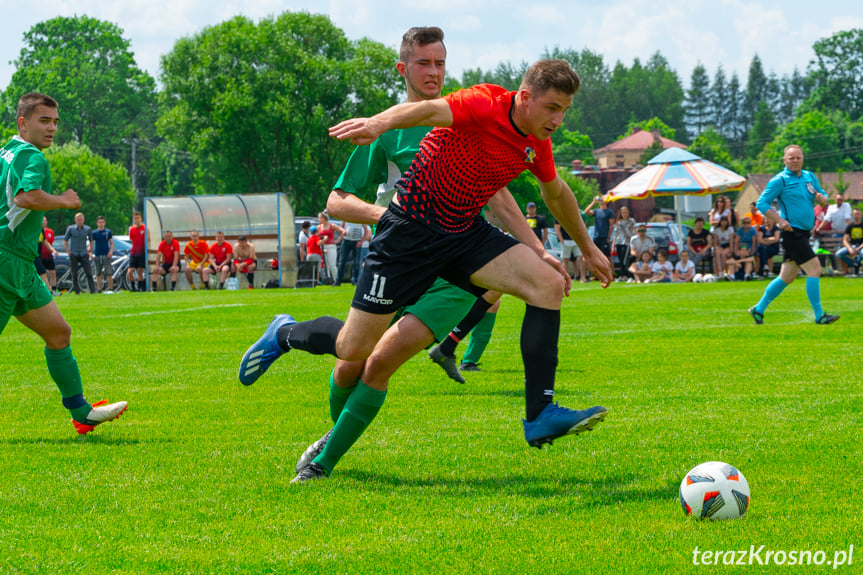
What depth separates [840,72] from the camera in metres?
125

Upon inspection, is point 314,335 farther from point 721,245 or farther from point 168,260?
point 168,260

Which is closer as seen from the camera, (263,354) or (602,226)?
(263,354)

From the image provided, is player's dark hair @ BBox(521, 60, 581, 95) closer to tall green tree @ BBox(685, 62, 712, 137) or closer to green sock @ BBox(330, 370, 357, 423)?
green sock @ BBox(330, 370, 357, 423)

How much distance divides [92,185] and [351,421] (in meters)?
71.8

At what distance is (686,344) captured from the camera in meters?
10.8

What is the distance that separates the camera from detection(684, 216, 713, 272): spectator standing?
27172 millimetres

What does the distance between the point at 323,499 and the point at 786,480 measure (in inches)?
81.2

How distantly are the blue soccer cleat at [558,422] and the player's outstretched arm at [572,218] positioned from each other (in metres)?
0.92

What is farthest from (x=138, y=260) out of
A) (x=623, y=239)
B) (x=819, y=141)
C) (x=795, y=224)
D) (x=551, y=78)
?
(x=819, y=141)

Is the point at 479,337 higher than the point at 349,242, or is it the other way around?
the point at 479,337

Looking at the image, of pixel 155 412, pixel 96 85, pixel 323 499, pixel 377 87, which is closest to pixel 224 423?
pixel 155 412

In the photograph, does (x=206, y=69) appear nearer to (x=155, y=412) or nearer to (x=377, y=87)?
(x=377, y=87)

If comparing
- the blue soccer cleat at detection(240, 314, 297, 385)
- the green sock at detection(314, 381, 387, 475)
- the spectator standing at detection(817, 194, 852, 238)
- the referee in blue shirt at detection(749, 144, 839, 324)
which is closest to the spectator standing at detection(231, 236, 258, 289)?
the spectator standing at detection(817, 194, 852, 238)

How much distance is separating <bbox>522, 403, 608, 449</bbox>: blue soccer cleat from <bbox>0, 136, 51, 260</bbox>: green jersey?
11.1 feet
